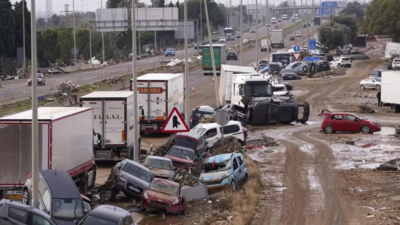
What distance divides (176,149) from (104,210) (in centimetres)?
1236

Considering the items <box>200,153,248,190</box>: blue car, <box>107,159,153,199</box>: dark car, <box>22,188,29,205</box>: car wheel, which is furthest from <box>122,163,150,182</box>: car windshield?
<box>22,188,29,205</box>: car wheel

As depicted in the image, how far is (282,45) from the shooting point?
134125mm

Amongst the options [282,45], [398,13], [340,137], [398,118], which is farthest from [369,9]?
[340,137]

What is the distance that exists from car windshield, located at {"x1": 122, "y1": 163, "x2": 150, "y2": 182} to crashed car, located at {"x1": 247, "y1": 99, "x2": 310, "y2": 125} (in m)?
20.6

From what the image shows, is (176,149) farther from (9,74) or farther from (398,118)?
(9,74)

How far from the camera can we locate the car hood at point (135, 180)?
24.3 meters

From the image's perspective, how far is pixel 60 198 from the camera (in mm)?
19453

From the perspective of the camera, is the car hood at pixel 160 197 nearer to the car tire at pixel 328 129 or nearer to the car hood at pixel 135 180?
the car hood at pixel 135 180

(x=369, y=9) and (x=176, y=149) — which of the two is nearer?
(x=176, y=149)

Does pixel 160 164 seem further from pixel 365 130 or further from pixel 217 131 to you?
pixel 365 130

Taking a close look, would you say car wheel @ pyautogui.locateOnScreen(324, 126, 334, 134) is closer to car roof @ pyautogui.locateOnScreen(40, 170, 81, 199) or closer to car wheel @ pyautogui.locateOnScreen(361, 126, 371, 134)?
car wheel @ pyautogui.locateOnScreen(361, 126, 371, 134)

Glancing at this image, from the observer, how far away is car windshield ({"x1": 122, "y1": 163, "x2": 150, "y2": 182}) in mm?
24688

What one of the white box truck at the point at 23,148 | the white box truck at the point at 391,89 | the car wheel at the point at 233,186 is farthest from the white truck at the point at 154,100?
the white box truck at the point at 391,89

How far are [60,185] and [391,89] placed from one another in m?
35.5
